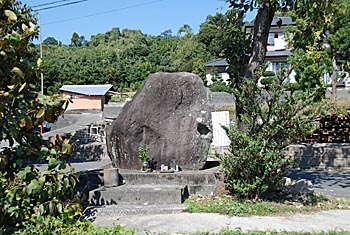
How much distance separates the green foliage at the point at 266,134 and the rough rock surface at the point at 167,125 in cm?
165

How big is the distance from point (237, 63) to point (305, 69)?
574 inches

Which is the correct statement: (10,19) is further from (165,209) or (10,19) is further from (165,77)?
(165,77)

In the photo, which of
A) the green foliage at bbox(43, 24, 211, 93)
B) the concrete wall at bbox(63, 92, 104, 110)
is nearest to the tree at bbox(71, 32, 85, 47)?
the green foliage at bbox(43, 24, 211, 93)

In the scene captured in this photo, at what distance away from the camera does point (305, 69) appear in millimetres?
23391

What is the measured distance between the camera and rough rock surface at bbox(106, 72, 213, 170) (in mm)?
9055

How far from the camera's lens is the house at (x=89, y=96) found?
1598 inches

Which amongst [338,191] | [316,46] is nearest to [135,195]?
[338,191]

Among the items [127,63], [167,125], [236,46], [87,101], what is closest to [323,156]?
[236,46]

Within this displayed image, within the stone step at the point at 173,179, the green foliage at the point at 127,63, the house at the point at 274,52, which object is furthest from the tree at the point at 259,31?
the green foliage at the point at 127,63

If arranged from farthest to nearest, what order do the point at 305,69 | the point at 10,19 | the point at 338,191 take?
the point at 305,69 → the point at 338,191 → the point at 10,19

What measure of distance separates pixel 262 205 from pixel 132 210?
7.29 ft

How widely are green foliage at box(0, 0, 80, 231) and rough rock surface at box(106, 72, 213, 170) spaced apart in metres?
4.80

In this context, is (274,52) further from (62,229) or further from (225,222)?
(62,229)

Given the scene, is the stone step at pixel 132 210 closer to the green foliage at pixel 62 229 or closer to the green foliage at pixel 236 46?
the green foliage at pixel 62 229
